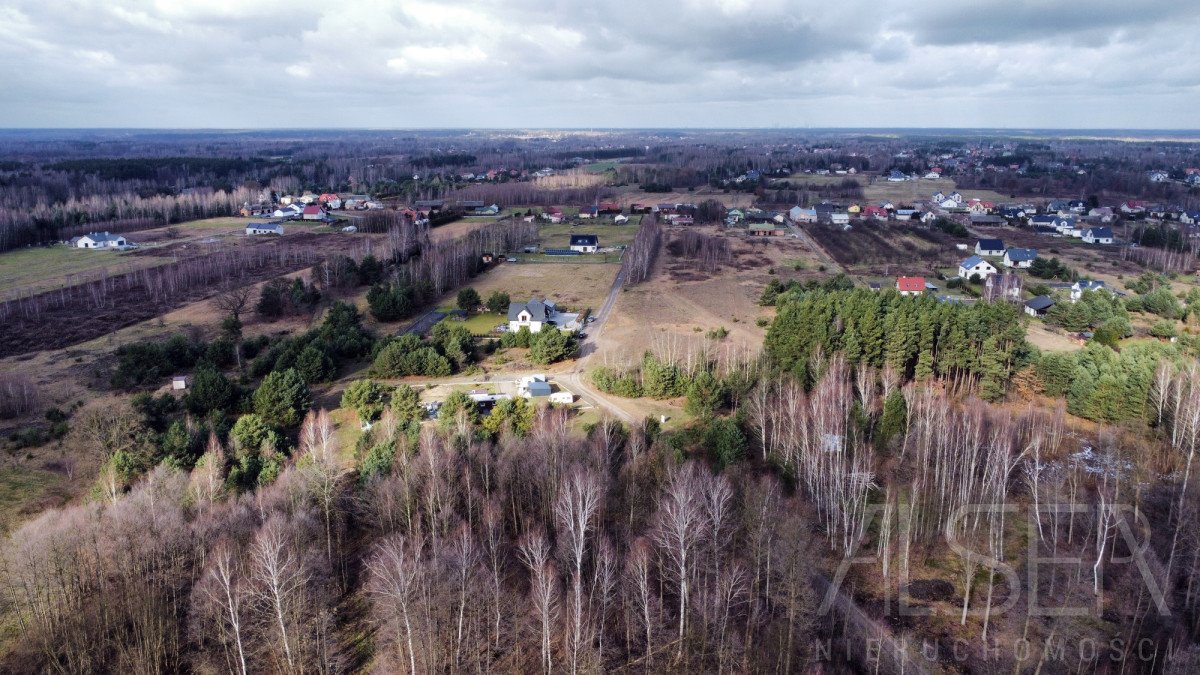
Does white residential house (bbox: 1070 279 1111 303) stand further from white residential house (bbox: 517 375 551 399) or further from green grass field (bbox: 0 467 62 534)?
green grass field (bbox: 0 467 62 534)

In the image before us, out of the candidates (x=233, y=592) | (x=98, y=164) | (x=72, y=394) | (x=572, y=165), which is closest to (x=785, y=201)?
(x=572, y=165)

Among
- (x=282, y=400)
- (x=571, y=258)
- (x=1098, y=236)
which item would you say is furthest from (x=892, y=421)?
(x=1098, y=236)

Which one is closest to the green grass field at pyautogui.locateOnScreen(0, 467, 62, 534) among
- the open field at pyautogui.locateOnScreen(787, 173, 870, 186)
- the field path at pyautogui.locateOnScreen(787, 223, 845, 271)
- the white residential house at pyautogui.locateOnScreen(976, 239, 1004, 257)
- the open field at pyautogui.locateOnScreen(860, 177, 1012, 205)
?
the field path at pyautogui.locateOnScreen(787, 223, 845, 271)

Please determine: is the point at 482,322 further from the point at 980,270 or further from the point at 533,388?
the point at 980,270

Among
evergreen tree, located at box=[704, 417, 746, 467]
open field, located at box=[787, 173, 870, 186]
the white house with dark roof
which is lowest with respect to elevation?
evergreen tree, located at box=[704, 417, 746, 467]

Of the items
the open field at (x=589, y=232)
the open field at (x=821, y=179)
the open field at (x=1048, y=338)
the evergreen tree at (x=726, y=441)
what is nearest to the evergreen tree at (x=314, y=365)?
the evergreen tree at (x=726, y=441)

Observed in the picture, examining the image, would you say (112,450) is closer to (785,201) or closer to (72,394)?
(72,394)

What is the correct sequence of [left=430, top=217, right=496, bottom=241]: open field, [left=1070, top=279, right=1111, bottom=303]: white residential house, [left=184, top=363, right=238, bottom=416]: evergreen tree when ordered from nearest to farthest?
[left=184, top=363, right=238, bottom=416]: evergreen tree < [left=1070, top=279, right=1111, bottom=303]: white residential house < [left=430, top=217, right=496, bottom=241]: open field
